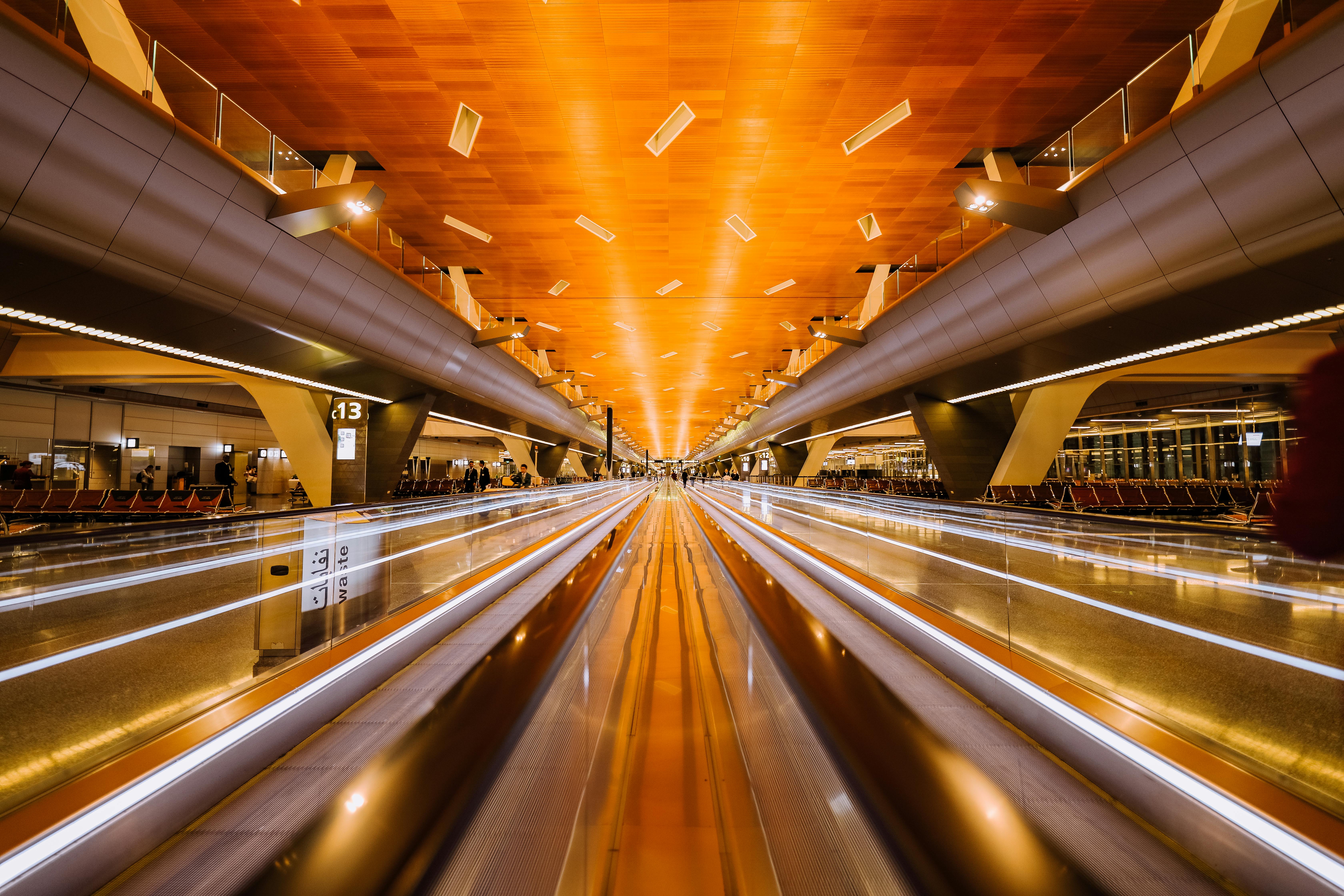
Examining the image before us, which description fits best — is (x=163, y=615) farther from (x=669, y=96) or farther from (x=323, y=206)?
(x=669, y=96)

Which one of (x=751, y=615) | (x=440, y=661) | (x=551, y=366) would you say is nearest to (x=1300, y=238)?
(x=751, y=615)

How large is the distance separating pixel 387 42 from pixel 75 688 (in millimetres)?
7400

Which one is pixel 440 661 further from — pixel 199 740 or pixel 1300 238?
pixel 1300 238

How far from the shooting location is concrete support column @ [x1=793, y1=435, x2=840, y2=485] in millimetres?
38938

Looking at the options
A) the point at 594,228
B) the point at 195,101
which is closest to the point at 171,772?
the point at 195,101

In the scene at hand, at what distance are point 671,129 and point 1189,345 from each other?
1037 cm

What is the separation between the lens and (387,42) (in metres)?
7.06

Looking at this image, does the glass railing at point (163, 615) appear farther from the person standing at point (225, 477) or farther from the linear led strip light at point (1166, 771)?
the person standing at point (225, 477)

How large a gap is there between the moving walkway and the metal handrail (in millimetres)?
13

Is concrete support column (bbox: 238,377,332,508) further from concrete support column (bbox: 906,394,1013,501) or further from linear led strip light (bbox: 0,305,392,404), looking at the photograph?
concrete support column (bbox: 906,394,1013,501)

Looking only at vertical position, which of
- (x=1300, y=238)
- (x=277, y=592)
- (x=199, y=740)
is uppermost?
(x=1300, y=238)

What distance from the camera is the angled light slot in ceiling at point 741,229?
1149cm

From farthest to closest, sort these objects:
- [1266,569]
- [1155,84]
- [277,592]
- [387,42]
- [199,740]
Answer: [1155,84] → [387,42] → [277,592] → [1266,569] → [199,740]

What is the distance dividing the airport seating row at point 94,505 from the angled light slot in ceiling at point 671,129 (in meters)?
14.1
